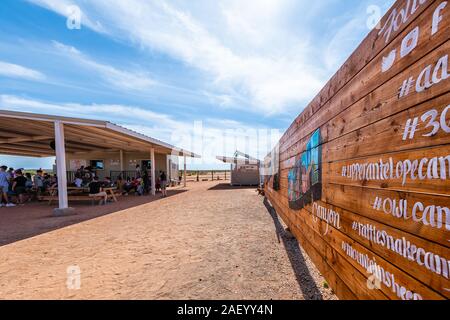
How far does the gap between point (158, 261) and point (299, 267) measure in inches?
90.7

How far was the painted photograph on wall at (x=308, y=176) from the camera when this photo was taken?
2.92 metres

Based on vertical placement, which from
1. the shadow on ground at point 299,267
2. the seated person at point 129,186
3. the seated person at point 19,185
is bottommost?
the shadow on ground at point 299,267

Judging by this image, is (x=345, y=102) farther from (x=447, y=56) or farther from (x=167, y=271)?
(x=167, y=271)

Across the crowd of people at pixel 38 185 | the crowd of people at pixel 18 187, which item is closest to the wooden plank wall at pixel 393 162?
the crowd of people at pixel 38 185

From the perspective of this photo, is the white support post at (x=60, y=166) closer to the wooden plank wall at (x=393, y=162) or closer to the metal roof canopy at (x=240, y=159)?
the wooden plank wall at (x=393, y=162)

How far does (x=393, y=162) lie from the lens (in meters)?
1.40

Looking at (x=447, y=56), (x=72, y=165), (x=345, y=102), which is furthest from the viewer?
(x=72, y=165)

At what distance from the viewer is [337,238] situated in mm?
2254

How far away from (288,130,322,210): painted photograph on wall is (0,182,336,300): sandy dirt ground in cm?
106

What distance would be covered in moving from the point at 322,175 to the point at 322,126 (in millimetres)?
625

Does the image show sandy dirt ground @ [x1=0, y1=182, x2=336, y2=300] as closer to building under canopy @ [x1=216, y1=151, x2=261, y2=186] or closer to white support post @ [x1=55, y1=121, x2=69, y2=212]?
white support post @ [x1=55, y1=121, x2=69, y2=212]

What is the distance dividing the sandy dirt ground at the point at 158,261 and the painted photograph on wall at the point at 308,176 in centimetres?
106
